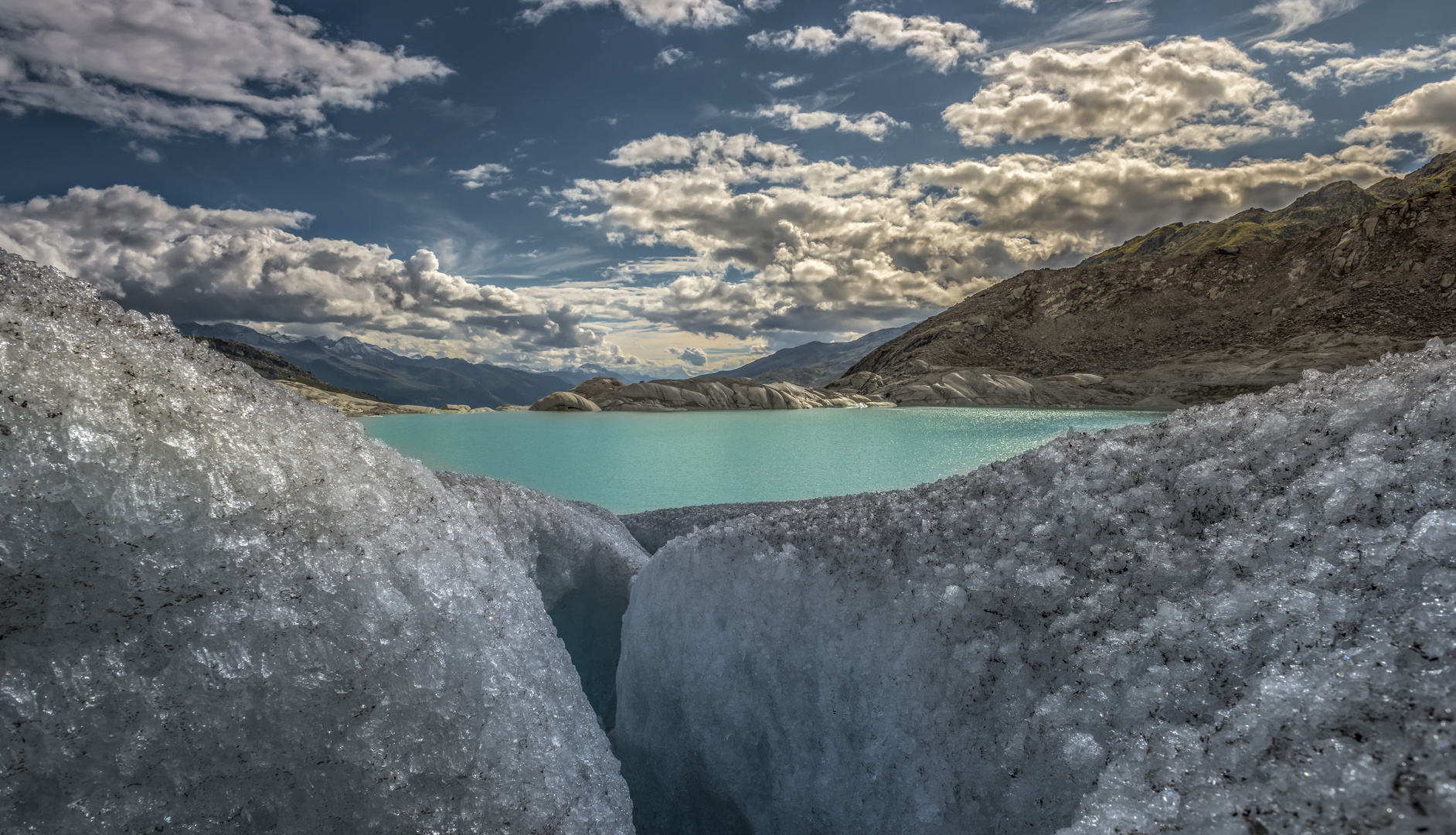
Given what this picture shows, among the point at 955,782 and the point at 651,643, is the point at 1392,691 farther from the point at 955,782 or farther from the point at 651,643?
the point at 651,643

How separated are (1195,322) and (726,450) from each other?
94.6 meters

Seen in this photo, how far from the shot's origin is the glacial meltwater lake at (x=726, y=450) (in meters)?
25.6

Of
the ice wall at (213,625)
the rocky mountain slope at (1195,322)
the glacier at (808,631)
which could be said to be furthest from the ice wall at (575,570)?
the rocky mountain slope at (1195,322)

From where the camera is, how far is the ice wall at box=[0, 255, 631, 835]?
2.17 meters

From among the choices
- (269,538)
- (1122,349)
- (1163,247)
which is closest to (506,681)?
(269,538)

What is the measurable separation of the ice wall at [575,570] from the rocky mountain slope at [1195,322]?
76435 mm

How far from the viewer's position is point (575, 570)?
670cm

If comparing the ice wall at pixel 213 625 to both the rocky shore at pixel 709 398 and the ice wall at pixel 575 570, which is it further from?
the rocky shore at pixel 709 398

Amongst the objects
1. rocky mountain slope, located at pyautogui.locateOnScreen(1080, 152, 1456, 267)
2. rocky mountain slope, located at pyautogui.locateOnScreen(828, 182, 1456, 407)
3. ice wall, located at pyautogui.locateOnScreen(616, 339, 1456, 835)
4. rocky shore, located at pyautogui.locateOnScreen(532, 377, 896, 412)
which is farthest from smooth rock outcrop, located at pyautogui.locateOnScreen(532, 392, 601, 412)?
rocky mountain slope, located at pyautogui.locateOnScreen(1080, 152, 1456, 267)

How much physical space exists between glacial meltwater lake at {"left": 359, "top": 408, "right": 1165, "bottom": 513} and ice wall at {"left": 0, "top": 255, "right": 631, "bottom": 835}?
10037 millimetres

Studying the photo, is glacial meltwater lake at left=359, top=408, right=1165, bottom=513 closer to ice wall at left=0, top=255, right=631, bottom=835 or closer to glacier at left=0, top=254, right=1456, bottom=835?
glacier at left=0, top=254, right=1456, bottom=835

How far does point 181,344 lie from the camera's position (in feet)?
9.38

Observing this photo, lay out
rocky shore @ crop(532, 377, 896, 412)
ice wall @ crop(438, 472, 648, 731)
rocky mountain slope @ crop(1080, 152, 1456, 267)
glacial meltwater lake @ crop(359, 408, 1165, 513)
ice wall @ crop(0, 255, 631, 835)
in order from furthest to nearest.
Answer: rocky mountain slope @ crop(1080, 152, 1456, 267) < rocky shore @ crop(532, 377, 896, 412) < glacial meltwater lake @ crop(359, 408, 1165, 513) < ice wall @ crop(438, 472, 648, 731) < ice wall @ crop(0, 255, 631, 835)

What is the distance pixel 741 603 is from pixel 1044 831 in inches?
93.2
